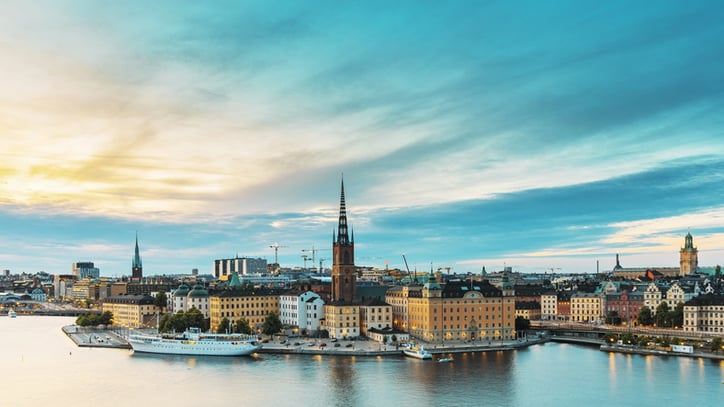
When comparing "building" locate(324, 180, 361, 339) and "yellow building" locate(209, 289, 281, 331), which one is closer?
"building" locate(324, 180, 361, 339)

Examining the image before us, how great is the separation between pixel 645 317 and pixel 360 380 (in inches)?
1753

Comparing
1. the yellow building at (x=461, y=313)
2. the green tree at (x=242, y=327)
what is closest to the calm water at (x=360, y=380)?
the yellow building at (x=461, y=313)

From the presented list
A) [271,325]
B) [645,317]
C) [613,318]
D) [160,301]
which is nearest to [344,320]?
[271,325]

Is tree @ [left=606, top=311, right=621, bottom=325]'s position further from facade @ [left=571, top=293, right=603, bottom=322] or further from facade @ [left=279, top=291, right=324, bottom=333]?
facade @ [left=279, top=291, right=324, bottom=333]

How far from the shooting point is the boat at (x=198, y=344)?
68812mm

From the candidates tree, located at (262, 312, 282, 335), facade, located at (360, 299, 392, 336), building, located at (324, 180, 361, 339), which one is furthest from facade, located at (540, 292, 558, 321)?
tree, located at (262, 312, 282, 335)

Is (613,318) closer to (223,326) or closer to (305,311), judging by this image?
(305,311)

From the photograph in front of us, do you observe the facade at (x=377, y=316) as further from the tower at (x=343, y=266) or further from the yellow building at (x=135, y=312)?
→ the yellow building at (x=135, y=312)

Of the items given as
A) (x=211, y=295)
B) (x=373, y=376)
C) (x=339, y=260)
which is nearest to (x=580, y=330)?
(x=339, y=260)

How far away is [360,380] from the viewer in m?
53.1

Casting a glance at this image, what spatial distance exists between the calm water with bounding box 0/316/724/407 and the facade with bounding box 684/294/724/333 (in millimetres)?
13972

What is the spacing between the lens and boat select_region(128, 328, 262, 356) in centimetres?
6881

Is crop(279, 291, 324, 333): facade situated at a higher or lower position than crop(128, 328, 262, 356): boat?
higher

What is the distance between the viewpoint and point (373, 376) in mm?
54844
